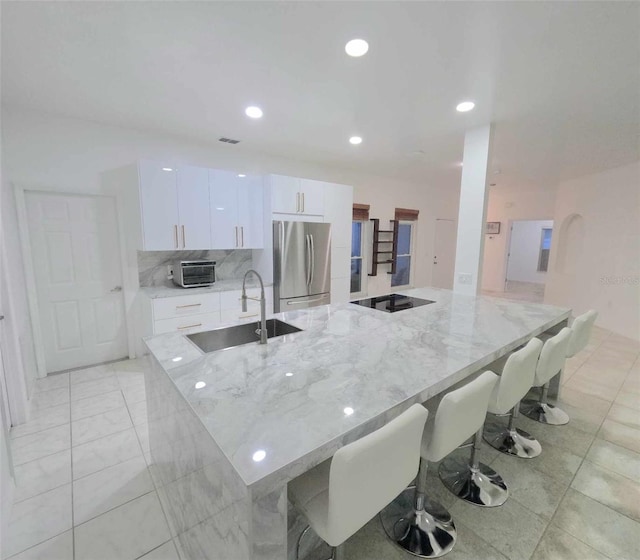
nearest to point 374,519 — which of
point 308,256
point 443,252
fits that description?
point 308,256

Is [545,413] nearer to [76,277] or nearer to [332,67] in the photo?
[332,67]

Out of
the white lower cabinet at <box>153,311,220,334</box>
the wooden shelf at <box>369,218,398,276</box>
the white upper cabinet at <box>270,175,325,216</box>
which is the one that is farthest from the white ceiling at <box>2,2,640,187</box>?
the wooden shelf at <box>369,218,398,276</box>

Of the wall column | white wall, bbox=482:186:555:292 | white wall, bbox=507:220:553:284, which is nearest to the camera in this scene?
the wall column

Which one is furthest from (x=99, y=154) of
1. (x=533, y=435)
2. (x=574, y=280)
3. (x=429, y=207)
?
(x=574, y=280)

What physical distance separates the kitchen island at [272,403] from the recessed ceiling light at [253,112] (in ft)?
6.33

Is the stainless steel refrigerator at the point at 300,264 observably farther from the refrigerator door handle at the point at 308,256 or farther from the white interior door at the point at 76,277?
the white interior door at the point at 76,277

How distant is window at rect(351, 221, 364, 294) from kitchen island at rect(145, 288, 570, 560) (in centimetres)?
367

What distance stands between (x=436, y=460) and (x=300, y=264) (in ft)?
9.94

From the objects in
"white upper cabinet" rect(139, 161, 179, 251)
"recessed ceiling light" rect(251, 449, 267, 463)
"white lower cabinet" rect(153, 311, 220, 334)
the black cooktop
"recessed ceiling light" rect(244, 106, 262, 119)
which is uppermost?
"recessed ceiling light" rect(244, 106, 262, 119)

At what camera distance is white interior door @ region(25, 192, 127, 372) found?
3.05 m

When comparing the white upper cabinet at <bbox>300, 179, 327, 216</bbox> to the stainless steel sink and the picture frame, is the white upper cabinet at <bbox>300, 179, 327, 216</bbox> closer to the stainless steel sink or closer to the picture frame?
→ the stainless steel sink

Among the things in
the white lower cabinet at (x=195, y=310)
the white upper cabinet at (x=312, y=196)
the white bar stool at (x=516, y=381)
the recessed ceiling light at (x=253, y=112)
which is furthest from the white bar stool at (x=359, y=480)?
the white upper cabinet at (x=312, y=196)

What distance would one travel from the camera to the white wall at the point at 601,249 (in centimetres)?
459

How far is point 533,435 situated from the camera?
7.64 feet
